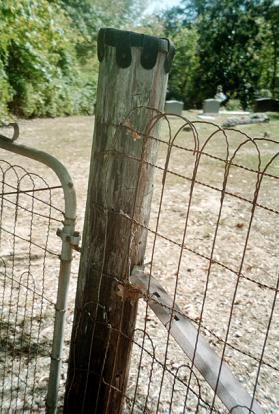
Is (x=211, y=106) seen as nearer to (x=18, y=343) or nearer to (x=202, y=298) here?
(x=202, y=298)

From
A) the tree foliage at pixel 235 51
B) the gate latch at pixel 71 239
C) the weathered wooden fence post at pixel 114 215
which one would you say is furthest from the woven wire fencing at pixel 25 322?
the tree foliage at pixel 235 51

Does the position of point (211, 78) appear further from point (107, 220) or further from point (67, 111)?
point (107, 220)

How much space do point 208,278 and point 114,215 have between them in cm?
48

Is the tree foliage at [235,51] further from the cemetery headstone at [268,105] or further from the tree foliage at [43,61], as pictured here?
the tree foliage at [43,61]

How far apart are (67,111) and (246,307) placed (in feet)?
39.6

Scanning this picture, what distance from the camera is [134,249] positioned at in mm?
1718

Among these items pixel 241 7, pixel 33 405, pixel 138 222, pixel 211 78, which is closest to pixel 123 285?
pixel 138 222

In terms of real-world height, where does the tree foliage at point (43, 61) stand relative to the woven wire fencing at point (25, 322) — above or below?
above

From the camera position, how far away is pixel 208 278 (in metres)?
1.69

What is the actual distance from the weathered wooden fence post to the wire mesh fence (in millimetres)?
16

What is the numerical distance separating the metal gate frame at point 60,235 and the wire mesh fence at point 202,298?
159 millimetres

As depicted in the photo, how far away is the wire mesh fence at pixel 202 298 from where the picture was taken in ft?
5.08

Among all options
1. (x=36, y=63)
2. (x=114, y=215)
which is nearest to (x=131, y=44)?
(x=114, y=215)

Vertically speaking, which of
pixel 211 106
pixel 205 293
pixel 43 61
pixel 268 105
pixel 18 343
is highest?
pixel 43 61
